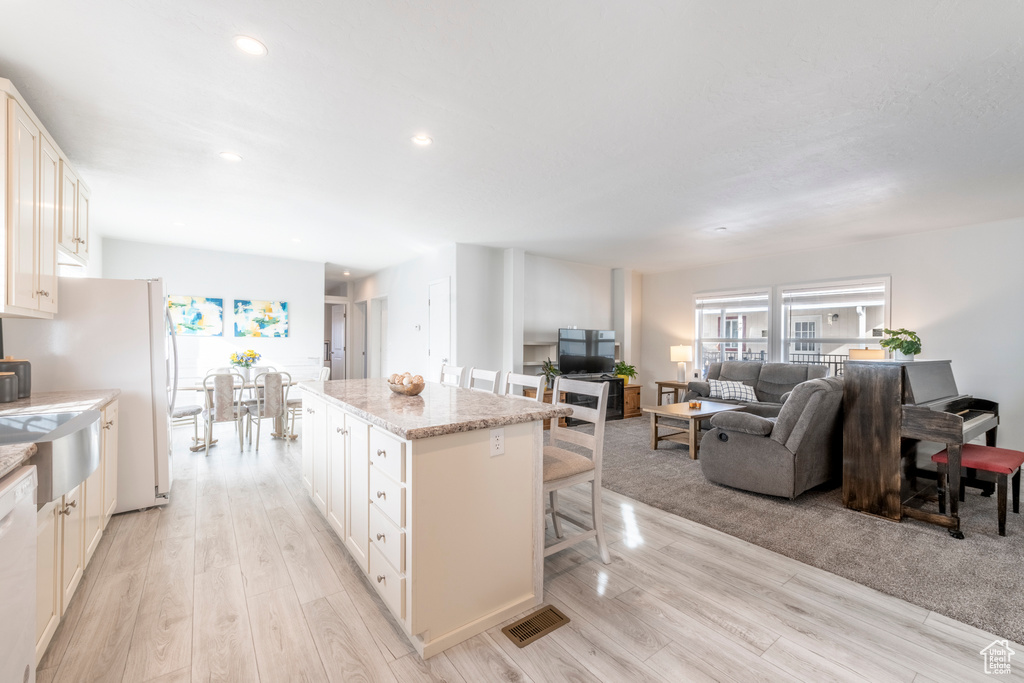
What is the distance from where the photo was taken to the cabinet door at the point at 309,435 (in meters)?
2.93

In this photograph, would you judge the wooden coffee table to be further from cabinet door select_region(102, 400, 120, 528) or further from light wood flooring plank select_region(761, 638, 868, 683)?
cabinet door select_region(102, 400, 120, 528)

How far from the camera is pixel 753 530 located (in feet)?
9.09

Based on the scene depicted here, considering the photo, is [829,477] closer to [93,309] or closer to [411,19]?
[411,19]

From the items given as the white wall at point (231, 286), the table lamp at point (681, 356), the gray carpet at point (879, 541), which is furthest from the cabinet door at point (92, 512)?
the table lamp at point (681, 356)

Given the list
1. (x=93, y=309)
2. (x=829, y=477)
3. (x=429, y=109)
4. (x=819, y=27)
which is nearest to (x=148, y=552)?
(x=93, y=309)

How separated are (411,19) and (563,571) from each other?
8.64 feet

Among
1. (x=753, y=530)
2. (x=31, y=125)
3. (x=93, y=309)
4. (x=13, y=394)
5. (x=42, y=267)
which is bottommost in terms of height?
(x=753, y=530)

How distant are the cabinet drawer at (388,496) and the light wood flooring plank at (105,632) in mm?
1021

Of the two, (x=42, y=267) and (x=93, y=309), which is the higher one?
(x=42, y=267)

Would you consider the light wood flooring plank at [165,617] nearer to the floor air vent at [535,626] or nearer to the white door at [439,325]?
the floor air vent at [535,626]

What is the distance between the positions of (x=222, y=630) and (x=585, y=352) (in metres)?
5.50

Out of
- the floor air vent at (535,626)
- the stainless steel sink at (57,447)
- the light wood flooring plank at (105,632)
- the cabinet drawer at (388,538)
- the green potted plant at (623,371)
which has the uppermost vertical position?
the stainless steel sink at (57,447)

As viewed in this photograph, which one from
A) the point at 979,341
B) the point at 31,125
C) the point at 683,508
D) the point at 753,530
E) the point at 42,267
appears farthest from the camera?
the point at 979,341

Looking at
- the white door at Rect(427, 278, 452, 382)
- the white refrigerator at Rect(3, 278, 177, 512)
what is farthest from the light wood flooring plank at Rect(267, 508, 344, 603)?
the white door at Rect(427, 278, 452, 382)
